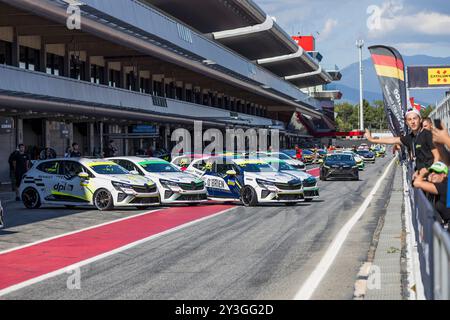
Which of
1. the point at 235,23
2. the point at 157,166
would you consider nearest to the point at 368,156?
the point at 235,23

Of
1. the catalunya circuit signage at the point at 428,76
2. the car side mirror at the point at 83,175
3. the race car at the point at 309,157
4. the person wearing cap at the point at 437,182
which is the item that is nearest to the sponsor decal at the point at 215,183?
the car side mirror at the point at 83,175

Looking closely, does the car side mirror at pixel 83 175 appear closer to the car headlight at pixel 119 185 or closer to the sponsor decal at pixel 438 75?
the car headlight at pixel 119 185

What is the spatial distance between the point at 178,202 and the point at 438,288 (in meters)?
16.3

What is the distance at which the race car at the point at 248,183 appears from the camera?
A: 22.7 metres

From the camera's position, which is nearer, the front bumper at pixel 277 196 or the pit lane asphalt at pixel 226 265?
the pit lane asphalt at pixel 226 265

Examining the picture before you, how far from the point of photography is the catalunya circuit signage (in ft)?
154

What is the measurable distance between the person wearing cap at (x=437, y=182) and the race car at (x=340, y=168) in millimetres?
28121

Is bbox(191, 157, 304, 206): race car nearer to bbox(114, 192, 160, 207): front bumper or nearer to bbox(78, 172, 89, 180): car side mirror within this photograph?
bbox(114, 192, 160, 207): front bumper

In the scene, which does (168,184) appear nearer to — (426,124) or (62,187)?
(62,187)

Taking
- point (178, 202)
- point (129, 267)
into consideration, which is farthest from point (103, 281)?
point (178, 202)

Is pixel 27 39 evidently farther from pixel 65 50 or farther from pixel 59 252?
pixel 59 252

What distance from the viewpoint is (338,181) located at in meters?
37.8

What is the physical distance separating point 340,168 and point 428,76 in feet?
42.0

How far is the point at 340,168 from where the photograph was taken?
3822cm
